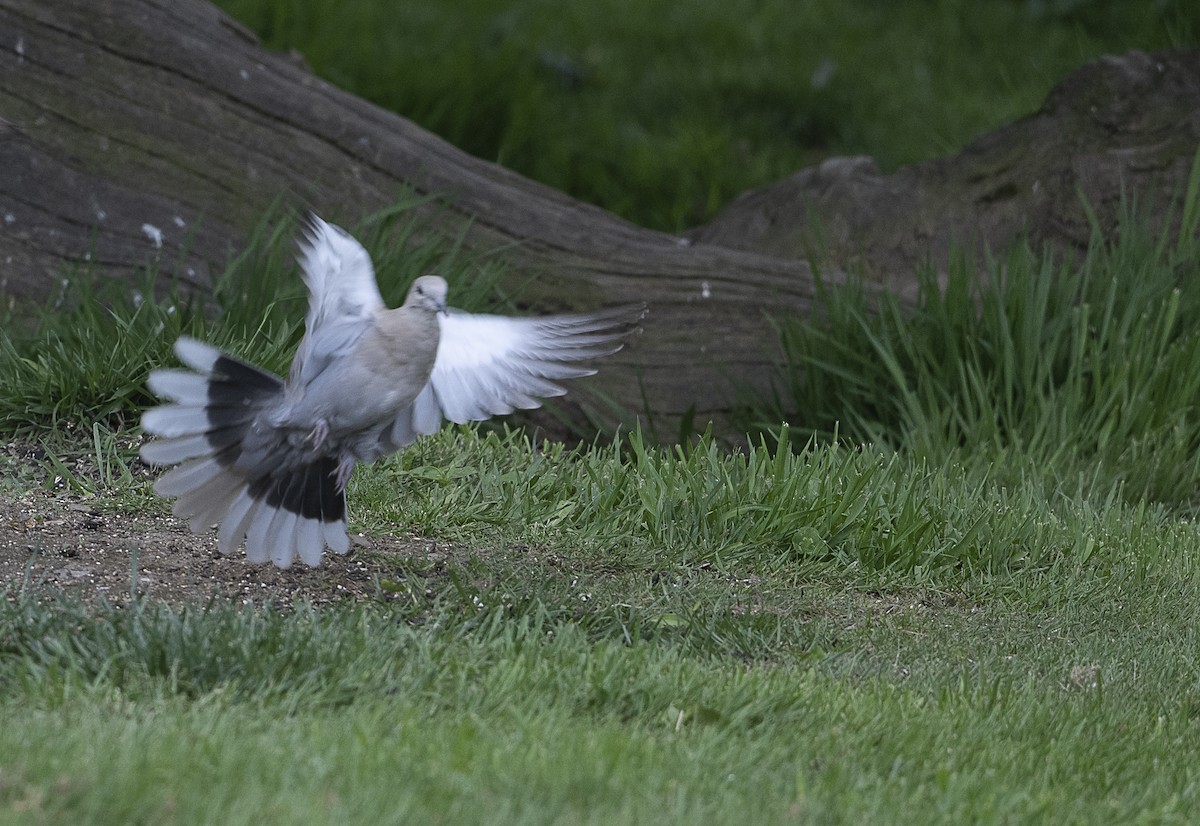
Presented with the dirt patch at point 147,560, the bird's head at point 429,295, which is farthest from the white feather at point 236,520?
the bird's head at point 429,295

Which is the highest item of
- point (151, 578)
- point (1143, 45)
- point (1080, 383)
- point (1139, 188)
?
point (1143, 45)

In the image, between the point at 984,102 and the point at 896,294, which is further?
the point at 984,102

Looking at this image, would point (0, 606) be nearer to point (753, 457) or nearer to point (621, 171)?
point (753, 457)

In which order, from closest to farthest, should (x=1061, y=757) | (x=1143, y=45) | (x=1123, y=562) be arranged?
(x=1061, y=757)
(x=1123, y=562)
(x=1143, y=45)

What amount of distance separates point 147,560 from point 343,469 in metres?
0.59

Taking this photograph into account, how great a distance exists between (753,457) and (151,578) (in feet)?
6.04

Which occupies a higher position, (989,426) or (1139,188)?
(1139,188)

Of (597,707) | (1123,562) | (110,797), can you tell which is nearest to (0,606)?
(110,797)

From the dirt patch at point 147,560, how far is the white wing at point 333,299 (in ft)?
1.89

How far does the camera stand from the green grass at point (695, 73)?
912 cm

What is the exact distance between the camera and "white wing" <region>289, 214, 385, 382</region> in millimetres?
3496

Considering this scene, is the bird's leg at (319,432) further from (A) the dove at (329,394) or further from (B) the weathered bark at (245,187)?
(B) the weathered bark at (245,187)

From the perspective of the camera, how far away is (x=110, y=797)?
2400mm

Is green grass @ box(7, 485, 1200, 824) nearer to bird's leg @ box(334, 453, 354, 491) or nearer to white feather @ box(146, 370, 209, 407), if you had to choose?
bird's leg @ box(334, 453, 354, 491)
